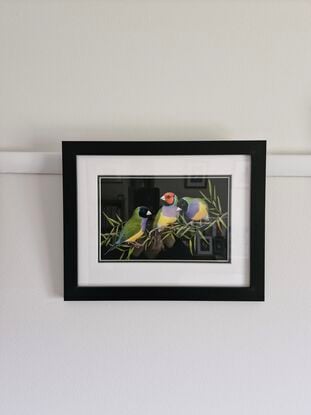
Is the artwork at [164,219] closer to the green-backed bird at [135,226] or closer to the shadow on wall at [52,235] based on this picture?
the green-backed bird at [135,226]

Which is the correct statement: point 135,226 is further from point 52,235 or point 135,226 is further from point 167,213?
point 52,235

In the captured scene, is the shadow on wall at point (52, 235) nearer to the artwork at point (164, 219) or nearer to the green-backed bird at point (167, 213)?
the artwork at point (164, 219)

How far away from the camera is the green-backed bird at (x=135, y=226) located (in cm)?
82

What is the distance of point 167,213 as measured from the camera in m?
0.82

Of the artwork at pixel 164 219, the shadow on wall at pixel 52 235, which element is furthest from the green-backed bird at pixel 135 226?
the shadow on wall at pixel 52 235

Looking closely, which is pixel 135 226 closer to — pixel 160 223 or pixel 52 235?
pixel 160 223
